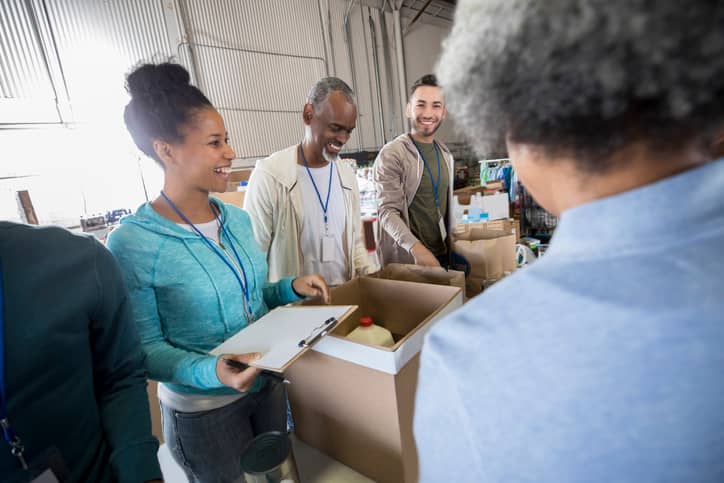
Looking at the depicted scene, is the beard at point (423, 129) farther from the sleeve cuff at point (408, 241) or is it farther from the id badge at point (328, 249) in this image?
the id badge at point (328, 249)

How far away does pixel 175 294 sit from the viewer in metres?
0.86

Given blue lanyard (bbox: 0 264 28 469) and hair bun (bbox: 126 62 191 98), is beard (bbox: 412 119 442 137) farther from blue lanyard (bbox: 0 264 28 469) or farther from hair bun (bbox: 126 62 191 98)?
blue lanyard (bbox: 0 264 28 469)

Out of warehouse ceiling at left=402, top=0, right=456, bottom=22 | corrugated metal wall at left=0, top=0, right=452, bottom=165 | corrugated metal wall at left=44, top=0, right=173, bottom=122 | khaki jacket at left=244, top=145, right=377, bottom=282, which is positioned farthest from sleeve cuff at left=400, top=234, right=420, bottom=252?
warehouse ceiling at left=402, top=0, right=456, bottom=22

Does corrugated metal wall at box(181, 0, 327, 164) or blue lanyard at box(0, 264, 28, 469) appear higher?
corrugated metal wall at box(181, 0, 327, 164)

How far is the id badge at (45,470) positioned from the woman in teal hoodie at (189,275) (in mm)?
244

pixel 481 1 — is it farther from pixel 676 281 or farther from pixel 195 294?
pixel 195 294

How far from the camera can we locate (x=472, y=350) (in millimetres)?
326

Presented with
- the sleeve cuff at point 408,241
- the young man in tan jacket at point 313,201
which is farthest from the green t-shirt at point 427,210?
the young man in tan jacket at point 313,201

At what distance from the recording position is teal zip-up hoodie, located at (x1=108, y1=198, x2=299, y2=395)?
0.82 metres

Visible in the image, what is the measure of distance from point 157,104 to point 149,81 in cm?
6

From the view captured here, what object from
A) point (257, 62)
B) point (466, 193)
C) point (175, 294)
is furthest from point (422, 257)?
point (257, 62)

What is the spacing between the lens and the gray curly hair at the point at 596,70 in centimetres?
25

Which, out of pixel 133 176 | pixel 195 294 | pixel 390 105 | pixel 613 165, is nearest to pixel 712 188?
pixel 613 165

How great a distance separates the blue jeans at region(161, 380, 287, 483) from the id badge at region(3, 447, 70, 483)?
37 centimetres
